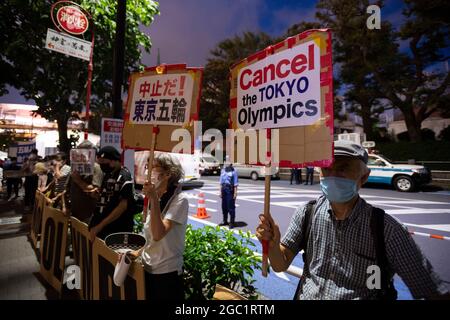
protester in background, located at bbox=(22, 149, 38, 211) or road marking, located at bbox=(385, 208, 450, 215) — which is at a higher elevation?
protester in background, located at bbox=(22, 149, 38, 211)

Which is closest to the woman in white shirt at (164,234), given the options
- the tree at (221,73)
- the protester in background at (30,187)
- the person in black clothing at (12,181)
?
the protester in background at (30,187)

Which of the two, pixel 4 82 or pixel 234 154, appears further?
pixel 4 82

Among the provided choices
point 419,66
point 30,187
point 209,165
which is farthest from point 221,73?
point 30,187

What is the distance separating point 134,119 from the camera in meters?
3.12

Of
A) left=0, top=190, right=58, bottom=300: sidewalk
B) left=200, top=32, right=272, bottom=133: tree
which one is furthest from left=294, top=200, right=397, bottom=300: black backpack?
left=200, top=32, right=272, bottom=133: tree

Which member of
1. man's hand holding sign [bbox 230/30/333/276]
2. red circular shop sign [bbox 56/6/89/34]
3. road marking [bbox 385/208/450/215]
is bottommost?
road marking [bbox 385/208/450/215]

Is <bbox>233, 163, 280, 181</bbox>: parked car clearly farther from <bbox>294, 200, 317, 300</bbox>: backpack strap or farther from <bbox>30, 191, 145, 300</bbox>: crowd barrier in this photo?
<bbox>294, 200, 317, 300</bbox>: backpack strap

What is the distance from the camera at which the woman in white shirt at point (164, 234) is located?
2.24m

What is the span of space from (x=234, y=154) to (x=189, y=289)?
4.92 ft

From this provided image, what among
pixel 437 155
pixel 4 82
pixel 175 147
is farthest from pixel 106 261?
pixel 437 155

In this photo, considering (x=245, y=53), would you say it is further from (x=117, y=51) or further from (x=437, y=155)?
(x=117, y=51)

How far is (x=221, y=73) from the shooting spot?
1291 inches

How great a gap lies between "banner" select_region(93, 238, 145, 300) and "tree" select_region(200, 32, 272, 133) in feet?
94.9

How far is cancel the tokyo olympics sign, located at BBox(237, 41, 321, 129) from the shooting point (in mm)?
1779
